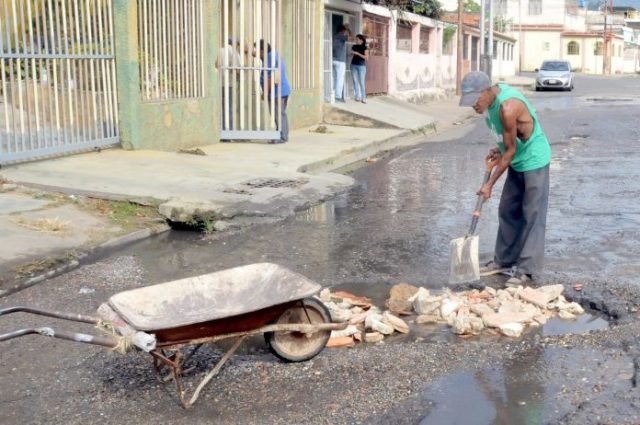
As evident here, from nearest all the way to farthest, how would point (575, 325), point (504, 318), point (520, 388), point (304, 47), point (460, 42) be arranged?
point (520, 388)
point (504, 318)
point (575, 325)
point (304, 47)
point (460, 42)

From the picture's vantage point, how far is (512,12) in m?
72.6

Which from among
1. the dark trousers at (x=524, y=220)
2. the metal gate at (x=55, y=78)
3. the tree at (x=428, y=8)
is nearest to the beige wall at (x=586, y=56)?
the tree at (x=428, y=8)

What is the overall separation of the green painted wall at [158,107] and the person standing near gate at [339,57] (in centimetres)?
733

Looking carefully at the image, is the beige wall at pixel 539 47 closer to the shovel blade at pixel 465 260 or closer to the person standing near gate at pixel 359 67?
the person standing near gate at pixel 359 67

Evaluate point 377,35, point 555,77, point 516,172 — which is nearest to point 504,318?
point 516,172

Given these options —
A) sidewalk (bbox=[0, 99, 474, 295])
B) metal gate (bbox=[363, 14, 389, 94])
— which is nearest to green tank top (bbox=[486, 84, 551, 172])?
sidewalk (bbox=[0, 99, 474, 295])

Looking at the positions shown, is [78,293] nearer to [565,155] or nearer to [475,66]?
[565,155]

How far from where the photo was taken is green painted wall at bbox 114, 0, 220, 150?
12.0m

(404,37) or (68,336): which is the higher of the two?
(404,37)

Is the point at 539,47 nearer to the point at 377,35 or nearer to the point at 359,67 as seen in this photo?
the point at 377,35

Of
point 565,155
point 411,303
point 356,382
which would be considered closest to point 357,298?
point 411,303

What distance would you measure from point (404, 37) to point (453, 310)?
77.1ft

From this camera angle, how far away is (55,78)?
35.4ft

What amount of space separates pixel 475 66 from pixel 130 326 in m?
37.5
